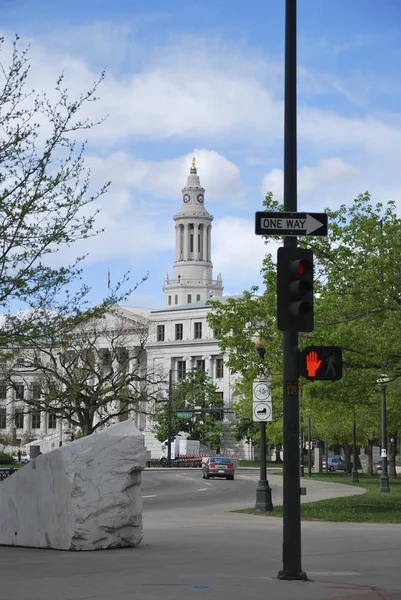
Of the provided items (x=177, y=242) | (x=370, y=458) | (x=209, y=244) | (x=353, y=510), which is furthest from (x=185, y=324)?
(x=353, y=510)

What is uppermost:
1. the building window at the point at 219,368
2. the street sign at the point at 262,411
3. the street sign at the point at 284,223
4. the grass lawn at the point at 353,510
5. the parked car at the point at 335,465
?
the building window at the point at 219,368

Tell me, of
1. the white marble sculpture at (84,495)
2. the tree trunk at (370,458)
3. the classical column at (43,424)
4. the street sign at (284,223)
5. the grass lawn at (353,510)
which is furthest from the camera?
the classical column at (43,424)

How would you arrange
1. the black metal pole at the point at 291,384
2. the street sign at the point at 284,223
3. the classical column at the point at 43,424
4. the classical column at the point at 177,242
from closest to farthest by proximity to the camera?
the black metal pole at the point at 291,384 < the street sign at the point at 284,223 < the classical column at the point at 43,424 < the classical column at the point at 177,242

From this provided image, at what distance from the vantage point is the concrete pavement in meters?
11.3

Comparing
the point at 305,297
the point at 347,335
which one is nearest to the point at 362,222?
the point at 347,335

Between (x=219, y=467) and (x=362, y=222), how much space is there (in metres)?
40.4

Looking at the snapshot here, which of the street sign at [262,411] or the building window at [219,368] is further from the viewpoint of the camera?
the building window at [219,368]

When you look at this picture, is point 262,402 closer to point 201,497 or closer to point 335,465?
point 201,497

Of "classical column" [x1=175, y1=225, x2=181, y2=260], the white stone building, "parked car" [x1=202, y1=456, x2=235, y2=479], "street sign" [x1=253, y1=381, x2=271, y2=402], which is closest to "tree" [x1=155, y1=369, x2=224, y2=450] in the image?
the white stone building

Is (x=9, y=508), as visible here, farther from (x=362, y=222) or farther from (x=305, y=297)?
(x=362, y=222)

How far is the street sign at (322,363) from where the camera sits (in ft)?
40.5

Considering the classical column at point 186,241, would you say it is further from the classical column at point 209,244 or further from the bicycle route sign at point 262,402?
the bicycle route sign at point 262,402

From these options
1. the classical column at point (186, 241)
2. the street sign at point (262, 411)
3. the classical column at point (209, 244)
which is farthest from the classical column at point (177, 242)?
the street sign at point (262, 411)

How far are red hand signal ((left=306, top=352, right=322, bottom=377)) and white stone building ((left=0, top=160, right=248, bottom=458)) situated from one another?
96.0 meters
